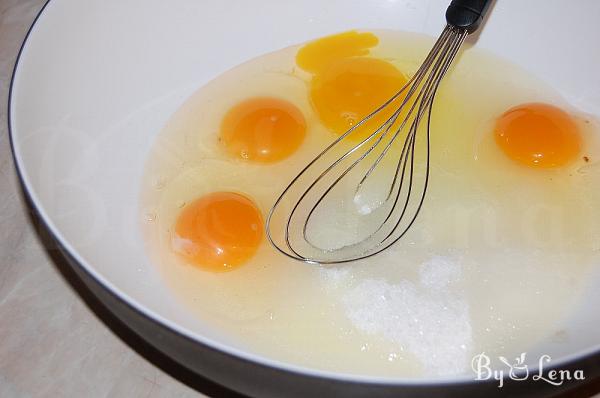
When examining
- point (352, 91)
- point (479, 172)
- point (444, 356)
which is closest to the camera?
point (444, 356)

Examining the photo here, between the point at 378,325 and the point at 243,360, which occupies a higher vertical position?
the point at 243,360

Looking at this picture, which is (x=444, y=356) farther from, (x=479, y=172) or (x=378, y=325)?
(x=479, y=172)

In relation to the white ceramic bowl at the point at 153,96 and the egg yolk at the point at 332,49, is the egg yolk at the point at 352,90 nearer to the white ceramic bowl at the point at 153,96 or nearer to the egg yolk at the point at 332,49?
the egg yolk at the point at 332,49

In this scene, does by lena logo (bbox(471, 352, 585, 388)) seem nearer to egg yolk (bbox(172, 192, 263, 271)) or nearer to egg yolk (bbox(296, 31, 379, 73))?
egg yolk (bbox(172, 192, 263, 271))

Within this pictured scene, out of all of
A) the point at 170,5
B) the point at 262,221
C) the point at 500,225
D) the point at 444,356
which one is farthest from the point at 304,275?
the point at 170,5

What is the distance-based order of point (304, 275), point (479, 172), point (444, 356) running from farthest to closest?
point (479, 172)
point (304, 275)
point (444, 356)

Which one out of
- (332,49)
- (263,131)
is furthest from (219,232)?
(332,49)
